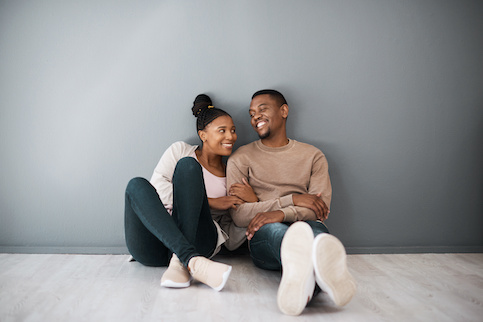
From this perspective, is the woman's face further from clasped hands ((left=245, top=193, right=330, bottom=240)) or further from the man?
clasped hands ((left=245, top=193, right=330, bottom=240))

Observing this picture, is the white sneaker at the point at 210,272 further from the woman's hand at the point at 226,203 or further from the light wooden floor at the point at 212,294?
the woman's hand at the point at 226,203

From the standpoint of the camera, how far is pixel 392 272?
6.18ft

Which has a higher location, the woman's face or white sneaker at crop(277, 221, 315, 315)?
the woman's face

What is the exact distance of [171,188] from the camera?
6.59 ft

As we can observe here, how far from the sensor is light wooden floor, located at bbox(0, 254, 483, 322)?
1.29 metres

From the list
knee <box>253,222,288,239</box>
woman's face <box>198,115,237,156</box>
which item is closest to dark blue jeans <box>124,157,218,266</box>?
knee <box>253,222,288,239</box>

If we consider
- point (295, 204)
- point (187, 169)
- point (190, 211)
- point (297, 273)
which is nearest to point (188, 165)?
point (187, 169)

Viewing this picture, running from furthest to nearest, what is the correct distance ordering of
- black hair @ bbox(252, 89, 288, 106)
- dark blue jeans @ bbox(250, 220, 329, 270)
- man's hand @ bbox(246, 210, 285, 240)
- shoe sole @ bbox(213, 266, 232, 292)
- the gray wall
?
1. the gray wall
2. black hair @ bbox(252, 89, 288, 106)
3. man's hand @ bbox(246, 210, 285, 240)
4. dark blue jeans @ bbox(250, 220, 329, 270)
5. shoe sole @ bbox(213, 266, 232, 292)

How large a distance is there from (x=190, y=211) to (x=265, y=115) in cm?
78

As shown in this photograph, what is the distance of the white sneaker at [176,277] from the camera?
5.00 feet

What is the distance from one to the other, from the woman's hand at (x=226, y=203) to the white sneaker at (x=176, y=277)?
0.43 m

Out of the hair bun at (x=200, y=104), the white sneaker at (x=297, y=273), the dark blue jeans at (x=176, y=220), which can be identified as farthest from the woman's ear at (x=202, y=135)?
the white sneaker at (x=297, y=273)

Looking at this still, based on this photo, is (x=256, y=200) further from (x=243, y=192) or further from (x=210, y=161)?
(x=210, y=161)

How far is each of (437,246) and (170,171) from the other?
1.81 metres
